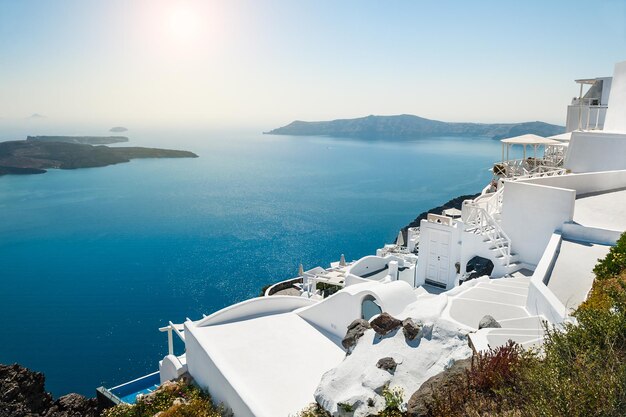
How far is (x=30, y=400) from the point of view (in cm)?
1448

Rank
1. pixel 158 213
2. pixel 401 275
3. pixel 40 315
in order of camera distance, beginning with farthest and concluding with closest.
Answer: pixel 158 213
pixel 40 315
pixel 401 275

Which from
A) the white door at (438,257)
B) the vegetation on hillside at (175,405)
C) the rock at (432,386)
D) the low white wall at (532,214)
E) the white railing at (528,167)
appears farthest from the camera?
the white railing at (528,167)

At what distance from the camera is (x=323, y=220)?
191 feet

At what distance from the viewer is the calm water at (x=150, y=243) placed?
2747 cm

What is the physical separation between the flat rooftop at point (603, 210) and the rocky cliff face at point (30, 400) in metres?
16.4

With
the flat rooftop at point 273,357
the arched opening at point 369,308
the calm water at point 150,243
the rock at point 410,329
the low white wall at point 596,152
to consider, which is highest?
the low white wall at point 596,152

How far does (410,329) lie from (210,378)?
4.04 metres

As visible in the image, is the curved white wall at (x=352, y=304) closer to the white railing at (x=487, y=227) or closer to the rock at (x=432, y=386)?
the rock at (x=432, y=386)

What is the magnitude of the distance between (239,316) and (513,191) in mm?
8356

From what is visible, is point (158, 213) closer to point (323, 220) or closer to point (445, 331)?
point (323, 220)

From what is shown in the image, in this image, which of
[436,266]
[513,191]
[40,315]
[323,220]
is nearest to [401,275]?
[436,266]

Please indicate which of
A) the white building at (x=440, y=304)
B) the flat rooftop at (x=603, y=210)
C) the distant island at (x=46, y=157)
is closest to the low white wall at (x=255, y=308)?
the white building at (x=440, y=304)

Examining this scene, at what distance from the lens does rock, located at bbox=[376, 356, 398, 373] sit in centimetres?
629

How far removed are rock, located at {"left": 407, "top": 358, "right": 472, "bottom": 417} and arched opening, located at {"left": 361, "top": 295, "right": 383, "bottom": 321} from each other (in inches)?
133
